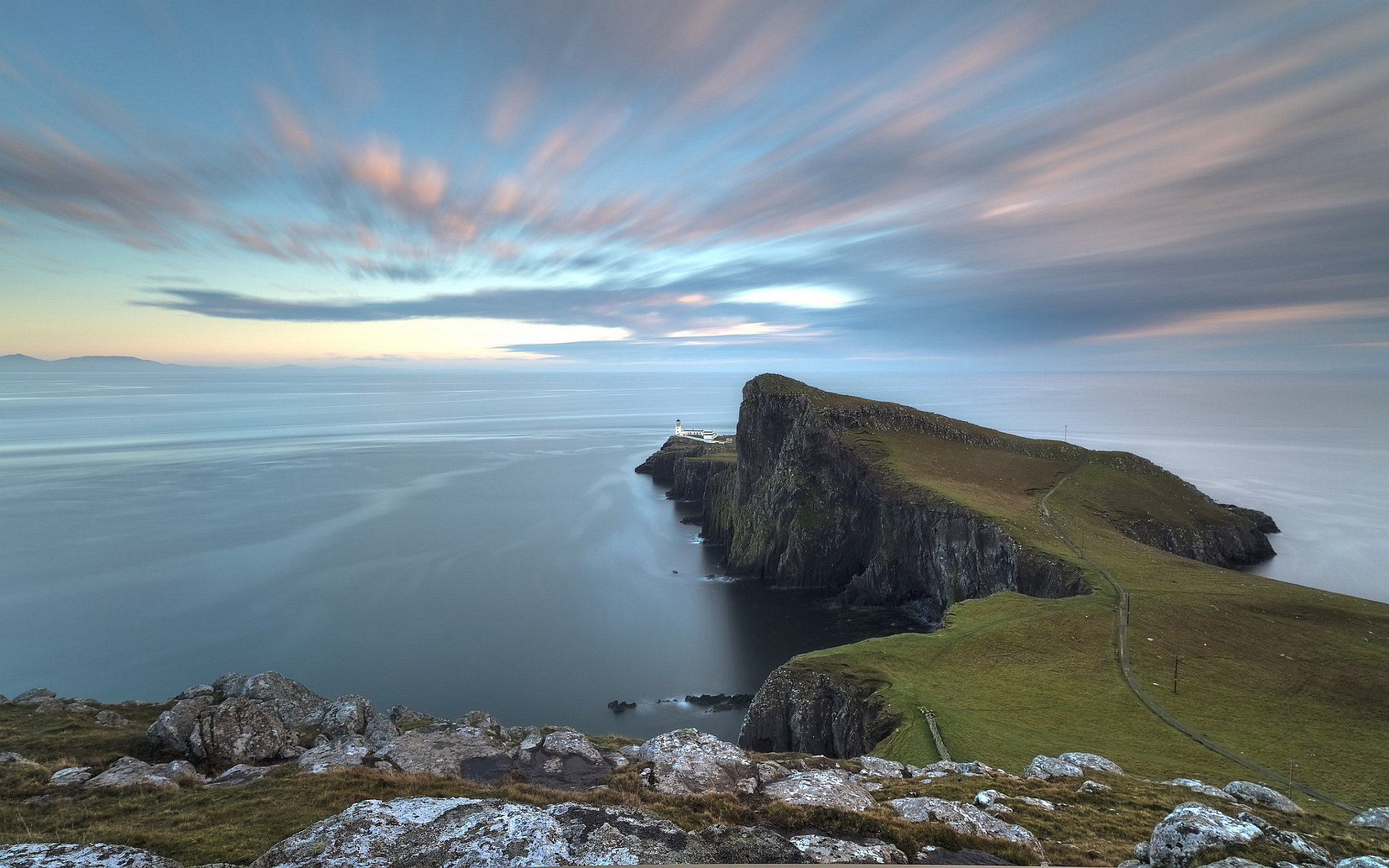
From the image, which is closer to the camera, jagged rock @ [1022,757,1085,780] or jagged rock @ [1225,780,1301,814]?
jagged rock @ [1225,780,1301,814]

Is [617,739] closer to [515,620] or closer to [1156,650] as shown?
[1156,650]

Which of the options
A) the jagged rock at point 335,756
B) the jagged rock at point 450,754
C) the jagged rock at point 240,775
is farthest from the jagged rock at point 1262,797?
the jagged rock at point 240,775

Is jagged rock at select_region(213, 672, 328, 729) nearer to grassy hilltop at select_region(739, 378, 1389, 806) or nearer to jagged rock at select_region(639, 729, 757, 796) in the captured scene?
jagged rock at select_region(639, 729, 757, 796)

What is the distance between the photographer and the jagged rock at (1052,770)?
24.8 m

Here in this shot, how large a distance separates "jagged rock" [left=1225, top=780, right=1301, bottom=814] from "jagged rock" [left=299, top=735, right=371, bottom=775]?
3302cm

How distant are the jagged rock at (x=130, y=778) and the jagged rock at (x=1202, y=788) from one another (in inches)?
1461

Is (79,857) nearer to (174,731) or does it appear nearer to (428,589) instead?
(174,731)

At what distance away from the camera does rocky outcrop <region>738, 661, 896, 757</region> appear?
128 ft

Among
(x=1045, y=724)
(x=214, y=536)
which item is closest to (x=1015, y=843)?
(x=1045, y=724)

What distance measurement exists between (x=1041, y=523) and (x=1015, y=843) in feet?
239

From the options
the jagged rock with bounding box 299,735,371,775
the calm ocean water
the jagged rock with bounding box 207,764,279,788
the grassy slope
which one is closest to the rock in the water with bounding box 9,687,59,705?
the jagged rock with bounding box 207,764,279,788

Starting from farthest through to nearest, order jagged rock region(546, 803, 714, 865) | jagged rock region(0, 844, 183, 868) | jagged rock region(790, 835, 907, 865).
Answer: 1. jagged rock region(790, 835, 907, 865)
2. jagged rock region(546, 803, 714, 865)
3. jagged rock region(0, 844, 183, 868)

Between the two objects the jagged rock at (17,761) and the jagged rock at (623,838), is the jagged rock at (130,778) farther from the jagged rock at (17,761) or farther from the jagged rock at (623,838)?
the jagged rock at (623,838)

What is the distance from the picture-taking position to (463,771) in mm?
21109
